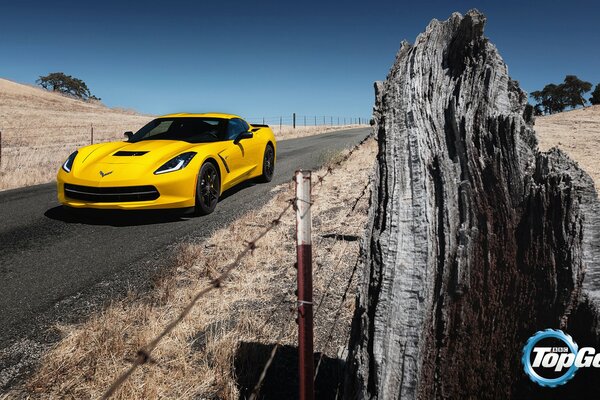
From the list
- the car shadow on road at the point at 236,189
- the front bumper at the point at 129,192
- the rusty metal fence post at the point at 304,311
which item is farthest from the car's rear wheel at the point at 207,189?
the rusty metal fence post at the point at 304,311

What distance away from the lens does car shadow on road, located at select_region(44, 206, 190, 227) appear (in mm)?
6098

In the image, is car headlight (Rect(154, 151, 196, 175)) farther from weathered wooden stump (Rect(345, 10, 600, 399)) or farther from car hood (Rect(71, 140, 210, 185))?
weathered wooden stump (Rect(345, 10, 600, 399))

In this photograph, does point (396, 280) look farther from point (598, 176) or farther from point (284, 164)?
point (284, 164)

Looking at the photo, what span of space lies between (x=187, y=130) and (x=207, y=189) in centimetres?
143

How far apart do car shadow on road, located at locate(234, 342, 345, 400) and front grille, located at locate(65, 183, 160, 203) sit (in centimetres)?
328

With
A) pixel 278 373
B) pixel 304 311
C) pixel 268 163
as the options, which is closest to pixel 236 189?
pixel 268 163

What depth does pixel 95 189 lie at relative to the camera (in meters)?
5.65

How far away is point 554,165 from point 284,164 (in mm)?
10650

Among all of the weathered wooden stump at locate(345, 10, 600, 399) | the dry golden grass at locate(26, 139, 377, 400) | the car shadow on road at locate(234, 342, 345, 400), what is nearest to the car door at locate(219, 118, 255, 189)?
the dry golden grass at locate(26, 139, 377, 400)

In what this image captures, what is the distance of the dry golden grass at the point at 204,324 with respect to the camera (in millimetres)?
2590

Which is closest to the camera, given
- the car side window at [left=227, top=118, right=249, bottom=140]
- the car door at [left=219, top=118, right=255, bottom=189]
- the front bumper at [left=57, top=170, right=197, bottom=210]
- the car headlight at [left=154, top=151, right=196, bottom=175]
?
the front bumper at [left=57, top=170, right=197, bottom=210]

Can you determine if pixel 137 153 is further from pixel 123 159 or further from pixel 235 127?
pixel 235 127

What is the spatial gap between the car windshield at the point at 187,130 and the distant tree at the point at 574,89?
202 ft

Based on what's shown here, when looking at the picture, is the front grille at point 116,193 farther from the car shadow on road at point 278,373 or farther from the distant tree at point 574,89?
the distant tree at point 574,89
